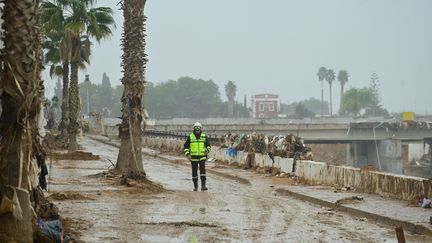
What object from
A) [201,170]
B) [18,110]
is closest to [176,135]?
[201,170]

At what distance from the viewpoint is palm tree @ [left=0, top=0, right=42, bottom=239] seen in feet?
25.0

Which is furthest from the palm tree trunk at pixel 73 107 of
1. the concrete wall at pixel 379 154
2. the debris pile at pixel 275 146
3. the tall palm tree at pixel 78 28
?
the concrete wall at pixel 379 154

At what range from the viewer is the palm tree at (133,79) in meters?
18.7

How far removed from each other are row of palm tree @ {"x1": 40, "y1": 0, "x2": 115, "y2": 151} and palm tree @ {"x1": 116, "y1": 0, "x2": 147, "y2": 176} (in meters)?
11.9

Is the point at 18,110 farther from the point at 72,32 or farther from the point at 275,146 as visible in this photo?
the point at 72,32

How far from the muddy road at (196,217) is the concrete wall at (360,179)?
6.27ft

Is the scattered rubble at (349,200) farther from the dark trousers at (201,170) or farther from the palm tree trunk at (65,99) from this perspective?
the palm tree trunk at (65,99)

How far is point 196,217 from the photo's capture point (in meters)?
12.5

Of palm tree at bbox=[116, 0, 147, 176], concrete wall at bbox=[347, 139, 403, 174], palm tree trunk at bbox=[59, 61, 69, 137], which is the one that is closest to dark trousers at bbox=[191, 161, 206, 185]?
palm tree at bbox=[116, 0, 147, 176]

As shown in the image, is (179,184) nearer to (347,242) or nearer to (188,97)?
(347,242)

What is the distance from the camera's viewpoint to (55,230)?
8.59m

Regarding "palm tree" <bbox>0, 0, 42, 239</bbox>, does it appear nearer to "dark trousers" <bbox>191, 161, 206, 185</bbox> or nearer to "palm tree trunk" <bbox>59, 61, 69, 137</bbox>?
"dark trousers" <bbox>191, 161, 206, 185</bbox>

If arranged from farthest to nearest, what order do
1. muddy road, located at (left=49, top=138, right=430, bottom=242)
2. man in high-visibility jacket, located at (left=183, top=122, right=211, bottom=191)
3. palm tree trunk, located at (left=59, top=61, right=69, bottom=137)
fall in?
palm tree trunk, located at (left=59, top=61, right=69, bottom=137), man in high-visibility jacket, located at (left=183, top=122, right=211, bottom=191), muddy road, located at (left=49, top=138, right=430, bottom=242)

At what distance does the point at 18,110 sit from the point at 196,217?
5574 mm
